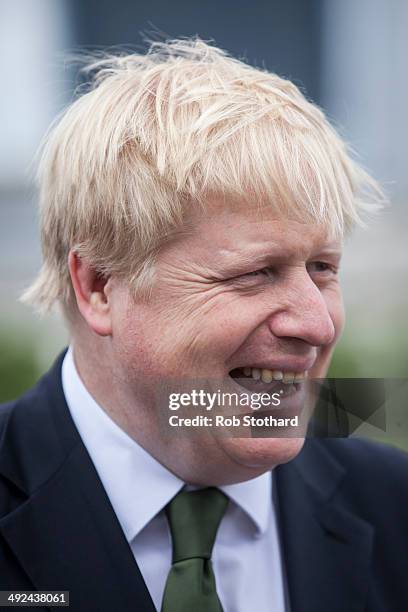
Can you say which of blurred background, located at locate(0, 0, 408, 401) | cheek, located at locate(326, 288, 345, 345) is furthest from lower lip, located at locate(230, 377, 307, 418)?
blurred background, located at locate(0, 0, 408, 401)

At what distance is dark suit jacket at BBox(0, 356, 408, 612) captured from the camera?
1.46 m

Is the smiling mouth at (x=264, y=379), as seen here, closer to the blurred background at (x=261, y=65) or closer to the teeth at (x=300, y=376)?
the teeth at (x=300, y=376)

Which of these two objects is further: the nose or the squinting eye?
the squinting eye

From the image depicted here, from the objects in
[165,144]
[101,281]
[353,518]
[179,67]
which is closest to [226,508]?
[353,518]

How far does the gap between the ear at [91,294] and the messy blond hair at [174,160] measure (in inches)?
1.1

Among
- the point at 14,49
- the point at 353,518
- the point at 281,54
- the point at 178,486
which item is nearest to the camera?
the point at 178,486

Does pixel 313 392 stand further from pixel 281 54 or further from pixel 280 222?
pixel 281 54

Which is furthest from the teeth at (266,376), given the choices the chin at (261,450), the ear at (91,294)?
the ear at (91,294)

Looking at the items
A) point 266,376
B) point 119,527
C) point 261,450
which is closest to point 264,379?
point 266,376

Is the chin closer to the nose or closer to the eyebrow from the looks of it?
the nose

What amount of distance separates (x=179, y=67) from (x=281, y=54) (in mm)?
5286

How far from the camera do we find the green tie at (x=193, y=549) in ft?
4.77

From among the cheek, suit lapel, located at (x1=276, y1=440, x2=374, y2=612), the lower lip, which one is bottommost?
suit lapel, located at (x1=276, y1=440, x2=374, y2=612)

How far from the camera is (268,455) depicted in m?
1.47
